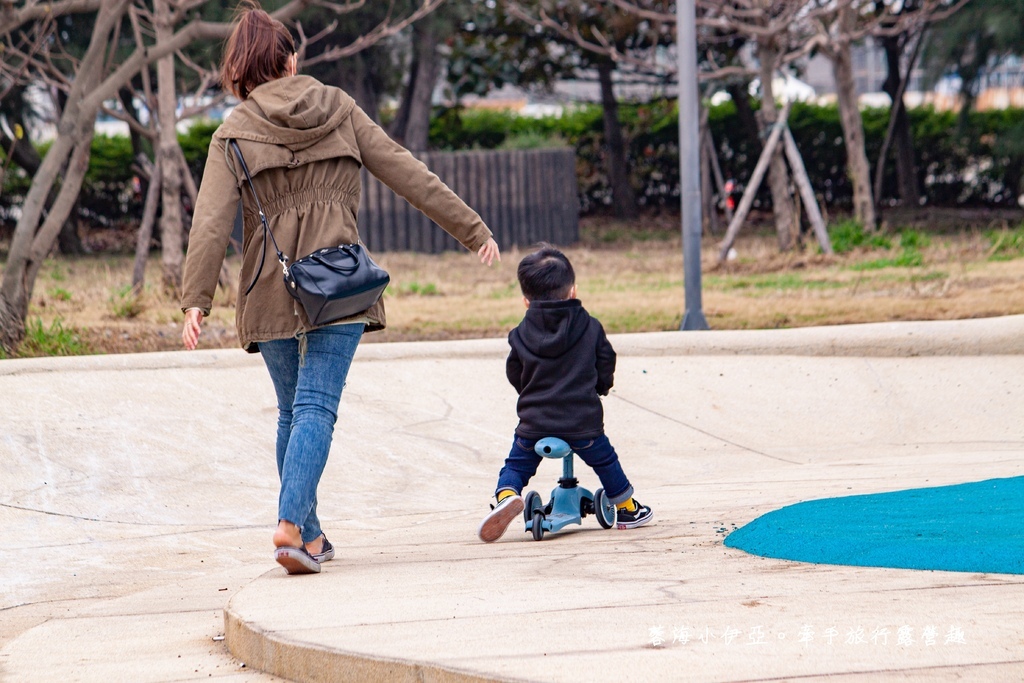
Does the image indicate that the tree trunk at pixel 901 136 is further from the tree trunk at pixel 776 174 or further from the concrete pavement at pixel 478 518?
the concrete pavement at pixel 478 518

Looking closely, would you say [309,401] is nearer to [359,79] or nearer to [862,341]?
[862,341]

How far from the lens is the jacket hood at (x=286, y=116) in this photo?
11.6 feet

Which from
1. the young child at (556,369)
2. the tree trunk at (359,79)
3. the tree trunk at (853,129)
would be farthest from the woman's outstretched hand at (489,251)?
the tree trunk at (359,79)

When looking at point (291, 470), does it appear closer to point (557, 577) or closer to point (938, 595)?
point (557, 577)

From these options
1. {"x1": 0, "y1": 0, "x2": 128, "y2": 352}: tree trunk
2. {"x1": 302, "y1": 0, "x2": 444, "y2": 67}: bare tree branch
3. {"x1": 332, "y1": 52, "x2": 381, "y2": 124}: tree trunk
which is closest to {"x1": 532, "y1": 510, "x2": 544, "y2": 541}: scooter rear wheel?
{"x1": 0, "y1": 0, "x2": 128, "y2": 352}: tree trunk

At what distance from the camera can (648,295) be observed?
981cm

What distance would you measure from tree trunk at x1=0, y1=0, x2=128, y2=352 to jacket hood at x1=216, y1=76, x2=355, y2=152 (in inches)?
165

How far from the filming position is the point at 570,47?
63.4ft

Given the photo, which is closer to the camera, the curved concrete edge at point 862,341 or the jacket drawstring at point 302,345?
the jacket drawstring at point 302,345

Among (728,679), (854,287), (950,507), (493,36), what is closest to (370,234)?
(493,36)

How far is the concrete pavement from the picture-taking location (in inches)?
105

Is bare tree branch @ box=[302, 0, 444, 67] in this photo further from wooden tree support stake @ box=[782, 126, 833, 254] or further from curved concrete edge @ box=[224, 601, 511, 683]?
curved concrete edge @ box=[224, 601, 511, 683]

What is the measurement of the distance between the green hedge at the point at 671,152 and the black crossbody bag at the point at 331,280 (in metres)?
15.6

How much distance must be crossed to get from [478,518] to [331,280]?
1710 mm
